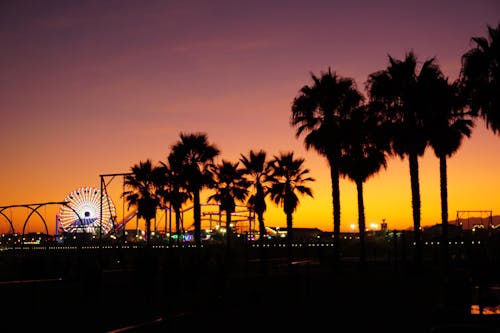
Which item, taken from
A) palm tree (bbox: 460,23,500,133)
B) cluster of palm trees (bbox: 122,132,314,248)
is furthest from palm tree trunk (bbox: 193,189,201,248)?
palm tree (bbox: 460,23,500,133)

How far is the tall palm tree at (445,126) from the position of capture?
1231 inches

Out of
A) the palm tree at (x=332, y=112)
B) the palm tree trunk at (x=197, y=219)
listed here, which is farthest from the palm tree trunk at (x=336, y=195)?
the palm tree trunk at (x=197, y=219)

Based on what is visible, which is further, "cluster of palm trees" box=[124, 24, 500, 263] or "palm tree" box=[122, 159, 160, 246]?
"palm tree" box=[122, 159, 160, 246]

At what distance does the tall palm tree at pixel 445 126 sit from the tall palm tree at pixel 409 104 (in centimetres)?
42

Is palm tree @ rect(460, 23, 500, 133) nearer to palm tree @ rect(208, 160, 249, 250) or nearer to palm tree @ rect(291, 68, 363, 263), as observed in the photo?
palm tree @ rect(291, 68, 363, 263)

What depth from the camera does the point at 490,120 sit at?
22781mm

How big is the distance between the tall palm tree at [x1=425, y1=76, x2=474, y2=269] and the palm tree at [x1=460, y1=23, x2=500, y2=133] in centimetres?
789

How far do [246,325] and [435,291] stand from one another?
10233mm

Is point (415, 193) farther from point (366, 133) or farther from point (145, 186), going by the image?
point (145, 186)

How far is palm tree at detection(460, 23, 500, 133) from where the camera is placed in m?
22.5

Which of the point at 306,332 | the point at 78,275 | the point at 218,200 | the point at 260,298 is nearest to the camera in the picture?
the point at 306,332

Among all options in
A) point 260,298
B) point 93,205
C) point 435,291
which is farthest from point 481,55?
point 93,205

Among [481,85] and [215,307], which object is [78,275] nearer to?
[215,307]

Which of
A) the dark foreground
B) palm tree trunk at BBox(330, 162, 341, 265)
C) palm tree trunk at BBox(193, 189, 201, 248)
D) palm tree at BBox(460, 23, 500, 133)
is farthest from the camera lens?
palm tree trunk at BBox(193, 189, 201, 248)
